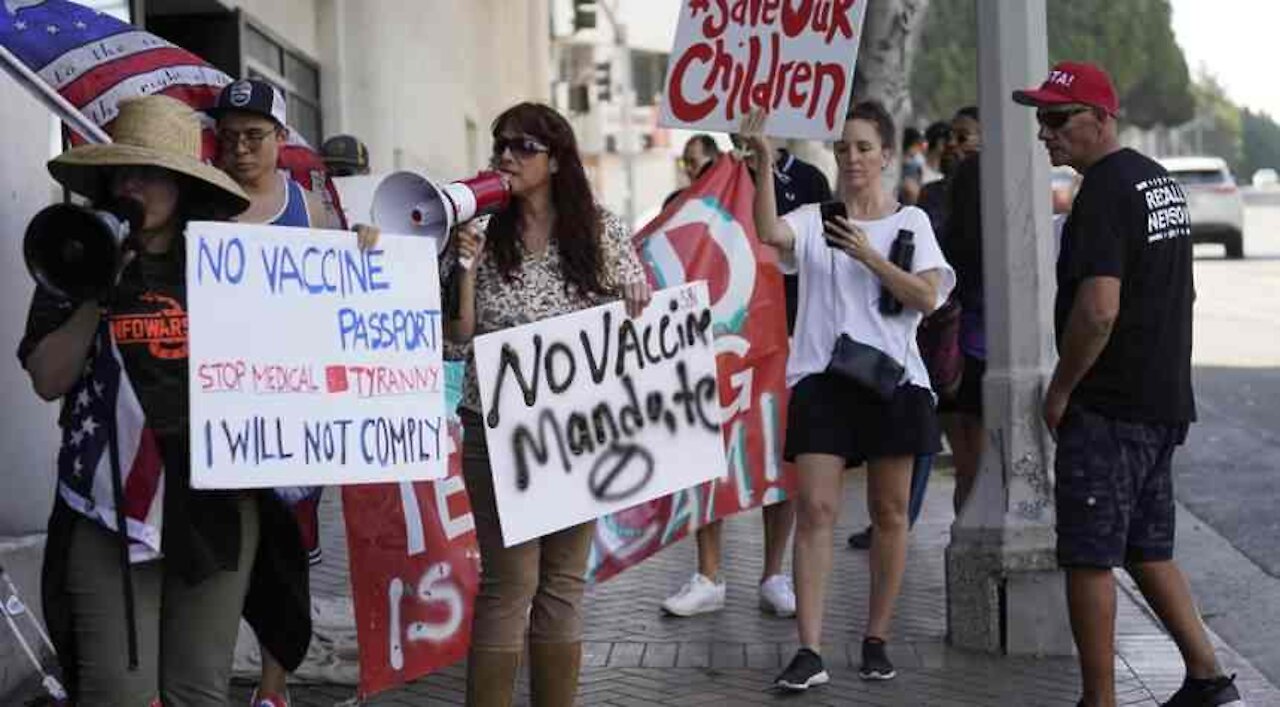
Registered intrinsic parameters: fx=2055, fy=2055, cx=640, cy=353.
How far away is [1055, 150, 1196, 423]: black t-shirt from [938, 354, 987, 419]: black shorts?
2.61 metres

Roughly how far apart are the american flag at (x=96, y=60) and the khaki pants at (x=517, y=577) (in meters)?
1.18

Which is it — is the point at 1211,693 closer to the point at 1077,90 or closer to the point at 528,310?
the point at 1077,90

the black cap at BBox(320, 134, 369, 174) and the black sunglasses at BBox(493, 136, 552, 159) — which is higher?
the black cap at BBox(320, 134, 369, 174)

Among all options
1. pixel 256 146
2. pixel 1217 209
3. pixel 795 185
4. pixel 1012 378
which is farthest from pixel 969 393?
pixel 1217 209

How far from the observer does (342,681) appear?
252 inches

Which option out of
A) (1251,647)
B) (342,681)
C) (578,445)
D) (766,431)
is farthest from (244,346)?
(1251,647)

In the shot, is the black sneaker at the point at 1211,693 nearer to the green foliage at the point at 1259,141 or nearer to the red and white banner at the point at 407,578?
the red and white banner at the point at 407,578

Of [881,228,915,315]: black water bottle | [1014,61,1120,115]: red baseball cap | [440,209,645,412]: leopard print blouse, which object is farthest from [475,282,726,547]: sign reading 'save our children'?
[1014,61,1120,115]: red baseball cap

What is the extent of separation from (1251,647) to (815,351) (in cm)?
198

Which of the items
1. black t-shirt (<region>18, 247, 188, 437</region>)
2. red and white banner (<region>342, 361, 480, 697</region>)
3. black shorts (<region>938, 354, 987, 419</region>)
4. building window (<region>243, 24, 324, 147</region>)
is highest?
building window (<region>243, 24, 324, 147</region>)

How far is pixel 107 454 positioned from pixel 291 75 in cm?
1060

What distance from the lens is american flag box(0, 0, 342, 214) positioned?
5.36 metres

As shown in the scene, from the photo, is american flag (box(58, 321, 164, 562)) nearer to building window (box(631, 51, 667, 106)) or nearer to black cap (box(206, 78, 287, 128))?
black cap (box(206, 78, 287, 128))

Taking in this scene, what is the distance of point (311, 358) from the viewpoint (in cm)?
466
